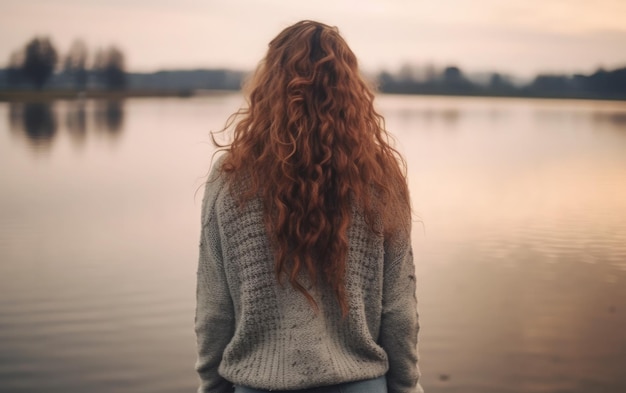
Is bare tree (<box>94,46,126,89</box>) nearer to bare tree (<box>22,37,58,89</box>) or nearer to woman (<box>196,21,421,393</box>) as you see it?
bare tree (<box>22,37,58,89</box>)

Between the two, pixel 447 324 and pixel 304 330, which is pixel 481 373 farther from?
pixel 304 330

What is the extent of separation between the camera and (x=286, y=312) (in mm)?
1916

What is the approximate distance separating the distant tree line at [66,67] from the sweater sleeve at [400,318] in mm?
101894

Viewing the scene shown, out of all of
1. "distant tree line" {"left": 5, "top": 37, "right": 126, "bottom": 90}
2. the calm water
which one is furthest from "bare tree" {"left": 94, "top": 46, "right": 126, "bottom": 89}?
the calm water

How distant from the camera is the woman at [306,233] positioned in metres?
1.89

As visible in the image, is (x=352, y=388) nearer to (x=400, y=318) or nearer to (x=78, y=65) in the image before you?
(x=400, y=318)

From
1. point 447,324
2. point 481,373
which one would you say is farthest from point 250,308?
point 447,324

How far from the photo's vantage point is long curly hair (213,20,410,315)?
6.19 feet

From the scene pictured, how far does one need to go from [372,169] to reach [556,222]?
13296mm

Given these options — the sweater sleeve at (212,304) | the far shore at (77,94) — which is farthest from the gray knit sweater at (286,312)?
the far shore at (77,94)

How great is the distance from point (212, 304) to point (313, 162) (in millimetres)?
461

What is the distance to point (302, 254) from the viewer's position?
6.23ft

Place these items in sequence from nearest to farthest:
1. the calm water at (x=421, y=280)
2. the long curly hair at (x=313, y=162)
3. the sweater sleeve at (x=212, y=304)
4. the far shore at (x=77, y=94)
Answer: the long curly hair at (x=313, y=162) < the sweater sleeve at (x=212, y=304) < the calm water at (x=421, y=280) < the far shore at (x=77, y=94)

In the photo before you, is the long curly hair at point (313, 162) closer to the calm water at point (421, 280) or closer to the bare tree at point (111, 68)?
the calm water at point (421, 280)
